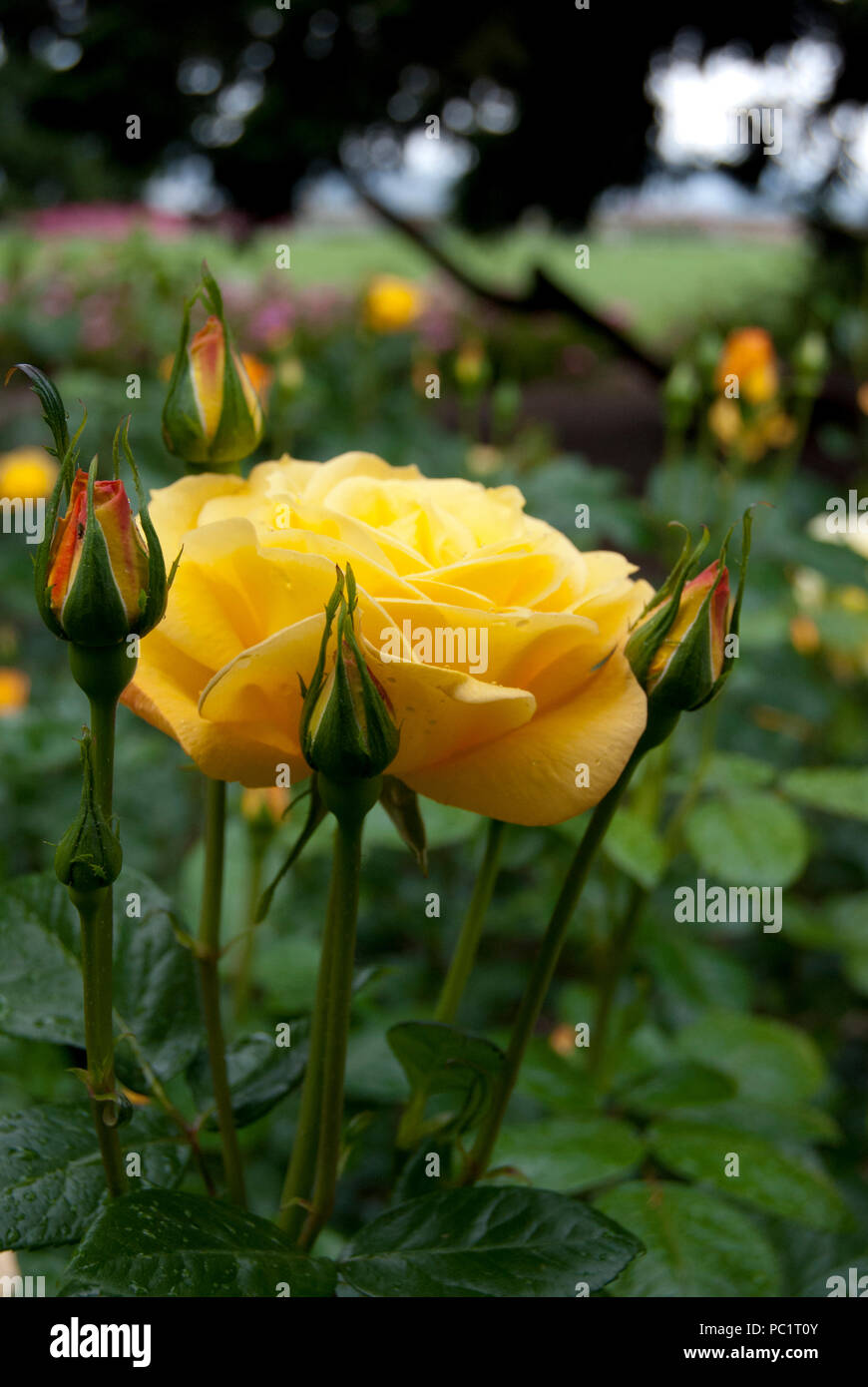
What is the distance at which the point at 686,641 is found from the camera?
0.29 meters

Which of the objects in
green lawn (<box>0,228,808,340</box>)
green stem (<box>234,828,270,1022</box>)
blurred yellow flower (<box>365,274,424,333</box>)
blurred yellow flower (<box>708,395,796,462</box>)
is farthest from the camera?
green lawn (<box>0,228,808,340</box>)

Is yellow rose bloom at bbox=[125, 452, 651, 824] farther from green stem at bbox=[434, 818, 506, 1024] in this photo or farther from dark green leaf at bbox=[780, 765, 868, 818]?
dark green leaf at bbox=[780, 765, 868, 818]

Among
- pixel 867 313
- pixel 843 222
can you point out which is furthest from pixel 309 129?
pixel 843 222

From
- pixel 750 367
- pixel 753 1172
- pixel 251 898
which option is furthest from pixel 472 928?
pixel 750 367

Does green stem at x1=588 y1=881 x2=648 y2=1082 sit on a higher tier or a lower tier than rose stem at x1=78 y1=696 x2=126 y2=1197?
lower

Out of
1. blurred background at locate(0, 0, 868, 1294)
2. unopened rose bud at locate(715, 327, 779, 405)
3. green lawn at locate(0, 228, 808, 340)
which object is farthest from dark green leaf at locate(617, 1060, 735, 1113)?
green lawn at locate(0, 228, 808, 340)

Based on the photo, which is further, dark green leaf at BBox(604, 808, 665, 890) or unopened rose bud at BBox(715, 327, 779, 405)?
unopened rose bud at BBox(715, 327, 779, 405)

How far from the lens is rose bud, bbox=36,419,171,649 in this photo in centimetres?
26

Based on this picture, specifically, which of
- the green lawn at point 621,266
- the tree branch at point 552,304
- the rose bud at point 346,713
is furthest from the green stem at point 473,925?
the green lawn at point 621,266

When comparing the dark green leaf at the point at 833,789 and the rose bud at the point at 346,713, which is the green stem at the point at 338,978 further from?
the dark green leaf at the point at 833,789

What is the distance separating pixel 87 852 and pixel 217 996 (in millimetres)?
101

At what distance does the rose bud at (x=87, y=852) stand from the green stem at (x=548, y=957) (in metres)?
0.12

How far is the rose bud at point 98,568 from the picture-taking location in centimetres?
26

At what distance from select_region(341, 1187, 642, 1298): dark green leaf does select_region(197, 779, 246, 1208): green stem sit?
45mm
